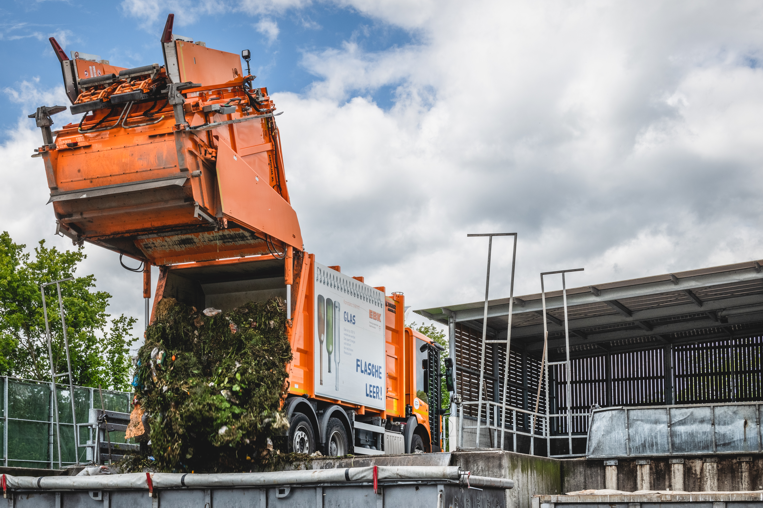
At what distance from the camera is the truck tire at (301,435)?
10.7 meters

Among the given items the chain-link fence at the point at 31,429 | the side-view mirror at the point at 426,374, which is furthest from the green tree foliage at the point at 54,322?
the side-view mirror at the point at 426,374

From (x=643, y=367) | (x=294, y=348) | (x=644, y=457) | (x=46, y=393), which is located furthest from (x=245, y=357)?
(x=643, y=367)

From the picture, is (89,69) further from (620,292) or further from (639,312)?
(639,312)

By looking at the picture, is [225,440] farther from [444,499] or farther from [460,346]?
[460,346]

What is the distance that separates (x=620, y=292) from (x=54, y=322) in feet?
75.2

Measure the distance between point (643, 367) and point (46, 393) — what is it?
14854mm

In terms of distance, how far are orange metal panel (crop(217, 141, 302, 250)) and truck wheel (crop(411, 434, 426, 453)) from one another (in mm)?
5460

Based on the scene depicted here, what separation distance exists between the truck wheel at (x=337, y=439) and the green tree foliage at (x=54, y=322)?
853 inches

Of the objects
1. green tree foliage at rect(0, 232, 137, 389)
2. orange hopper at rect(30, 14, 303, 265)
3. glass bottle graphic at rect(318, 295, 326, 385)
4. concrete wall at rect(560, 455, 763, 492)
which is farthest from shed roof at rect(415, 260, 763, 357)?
green tree foliage at rect(0, 232, 137, 389)

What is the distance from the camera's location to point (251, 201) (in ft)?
35.5

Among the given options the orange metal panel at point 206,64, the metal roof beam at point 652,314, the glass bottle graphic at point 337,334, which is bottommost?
the glass bottle graphic at point 337,334

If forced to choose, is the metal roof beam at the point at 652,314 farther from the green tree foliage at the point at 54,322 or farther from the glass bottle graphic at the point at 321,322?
the green tree foliage at the point at 54,322

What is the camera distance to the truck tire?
10.7 m

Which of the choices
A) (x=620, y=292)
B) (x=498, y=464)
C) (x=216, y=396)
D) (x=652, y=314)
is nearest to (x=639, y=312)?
(x=652, y=314)
